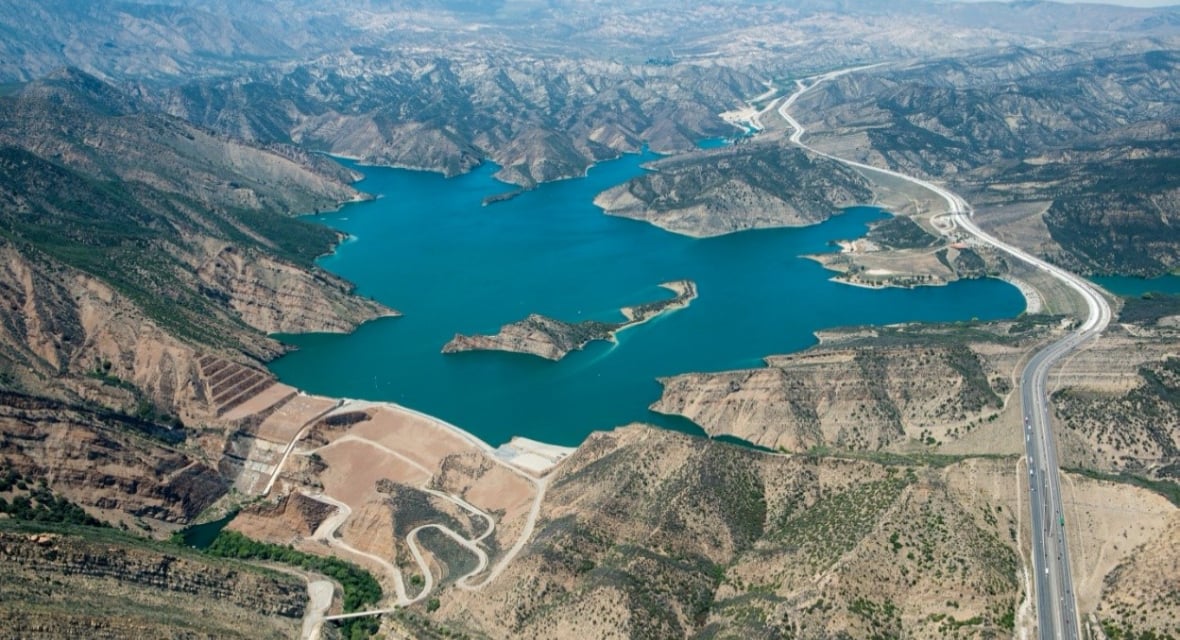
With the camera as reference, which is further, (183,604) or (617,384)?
(617,384)

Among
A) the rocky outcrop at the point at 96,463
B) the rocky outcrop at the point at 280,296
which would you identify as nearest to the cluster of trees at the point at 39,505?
the rocky outcrop at the point at 96,463

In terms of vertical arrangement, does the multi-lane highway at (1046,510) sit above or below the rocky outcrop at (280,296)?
above

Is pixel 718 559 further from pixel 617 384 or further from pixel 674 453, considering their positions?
pixel 617 384

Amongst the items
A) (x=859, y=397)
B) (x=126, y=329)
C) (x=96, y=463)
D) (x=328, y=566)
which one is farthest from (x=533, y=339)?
(x=96, y=463)

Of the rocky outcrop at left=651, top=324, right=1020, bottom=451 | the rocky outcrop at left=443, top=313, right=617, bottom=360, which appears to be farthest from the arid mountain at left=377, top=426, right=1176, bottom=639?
the rocky outcrop at left=443, top=313, right=617, bottom=360

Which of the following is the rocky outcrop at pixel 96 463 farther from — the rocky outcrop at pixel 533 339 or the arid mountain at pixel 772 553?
the rocky outcrop at pixel 533 339

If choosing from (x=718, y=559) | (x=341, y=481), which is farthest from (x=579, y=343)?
(x=718, y=559)
